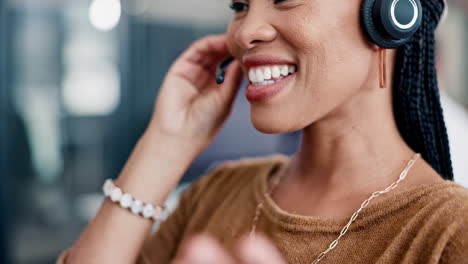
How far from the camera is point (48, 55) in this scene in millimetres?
2711

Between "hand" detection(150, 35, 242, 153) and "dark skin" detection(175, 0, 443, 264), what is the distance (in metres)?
0.23

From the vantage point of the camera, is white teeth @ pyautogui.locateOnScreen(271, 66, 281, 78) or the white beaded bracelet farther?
the white beaded bracelet

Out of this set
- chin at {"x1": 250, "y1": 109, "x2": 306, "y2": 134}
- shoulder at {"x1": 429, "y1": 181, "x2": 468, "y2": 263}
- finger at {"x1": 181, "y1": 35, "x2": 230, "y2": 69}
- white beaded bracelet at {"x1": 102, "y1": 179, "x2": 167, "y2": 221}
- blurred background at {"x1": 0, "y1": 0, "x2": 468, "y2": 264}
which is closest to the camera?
shoulder at {"x1": 429, "y1": 181, "x2": 468, "y2": 263}

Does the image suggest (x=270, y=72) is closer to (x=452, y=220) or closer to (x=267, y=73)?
(x=267, y=73)

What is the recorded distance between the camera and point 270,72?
98 centimetres

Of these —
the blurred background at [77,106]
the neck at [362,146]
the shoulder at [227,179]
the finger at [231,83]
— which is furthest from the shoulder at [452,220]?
the blurred background at [77,106]

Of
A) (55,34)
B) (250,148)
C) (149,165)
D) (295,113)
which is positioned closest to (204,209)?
(149,165)

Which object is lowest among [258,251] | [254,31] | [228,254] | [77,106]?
[77,106]

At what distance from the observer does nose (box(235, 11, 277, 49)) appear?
3.13ft

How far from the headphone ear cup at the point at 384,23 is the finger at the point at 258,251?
417 millimetres

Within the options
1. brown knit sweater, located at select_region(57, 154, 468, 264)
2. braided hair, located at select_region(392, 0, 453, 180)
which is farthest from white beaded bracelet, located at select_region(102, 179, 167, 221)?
braided hair, located at select_region(392, 0, 453, 180)

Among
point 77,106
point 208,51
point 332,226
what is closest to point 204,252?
point 332,226

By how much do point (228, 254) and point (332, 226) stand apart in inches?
10.4

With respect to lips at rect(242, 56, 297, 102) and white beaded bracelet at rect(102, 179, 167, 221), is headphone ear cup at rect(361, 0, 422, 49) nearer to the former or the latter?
lips at rect(242, 56, 297, 102)
